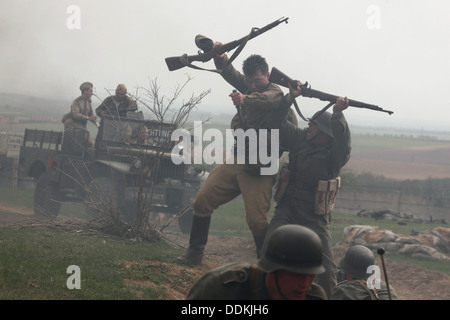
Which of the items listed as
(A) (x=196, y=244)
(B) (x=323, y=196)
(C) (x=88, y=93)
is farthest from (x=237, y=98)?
(C) (x=88, y=93)

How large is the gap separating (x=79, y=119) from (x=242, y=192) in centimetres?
832

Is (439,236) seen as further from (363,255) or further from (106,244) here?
(363,255)

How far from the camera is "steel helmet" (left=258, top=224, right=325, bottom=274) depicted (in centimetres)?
336

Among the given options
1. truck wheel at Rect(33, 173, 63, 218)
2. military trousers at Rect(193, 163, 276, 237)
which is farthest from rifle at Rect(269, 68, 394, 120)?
truck wheel at Rect(33, 173, 63, 218)

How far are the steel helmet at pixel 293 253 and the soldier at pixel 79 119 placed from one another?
11669 millimetres

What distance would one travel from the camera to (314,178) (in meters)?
7.21

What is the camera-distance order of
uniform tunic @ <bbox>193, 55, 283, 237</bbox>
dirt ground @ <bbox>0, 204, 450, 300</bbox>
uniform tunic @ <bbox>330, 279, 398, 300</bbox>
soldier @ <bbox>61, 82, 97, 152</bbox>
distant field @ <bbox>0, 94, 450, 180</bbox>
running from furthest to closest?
distant field @ <bbox>0, 94, 450, 180</bbox> → soldier @ <bbox>61, 82, 97, 152</bbox> → dirt ground @ <bbox>0, 204, 450, 300</bbox> → uniform tunic @ <bbox>193, 55, 283, 237</bbox> → uniform tunic @ <bbox>330, 279, 398, 300</bbox>

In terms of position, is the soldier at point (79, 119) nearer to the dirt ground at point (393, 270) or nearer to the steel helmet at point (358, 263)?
the dirt ground at point (393, 270)

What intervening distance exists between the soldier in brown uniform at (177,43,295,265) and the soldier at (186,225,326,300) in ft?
12.3

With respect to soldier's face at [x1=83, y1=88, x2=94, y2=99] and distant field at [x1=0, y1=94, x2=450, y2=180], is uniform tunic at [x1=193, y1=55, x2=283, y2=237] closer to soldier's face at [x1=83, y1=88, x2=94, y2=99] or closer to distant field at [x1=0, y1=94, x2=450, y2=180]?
soldier's face at [x1=83, y1=88, x2=94, y2=99]

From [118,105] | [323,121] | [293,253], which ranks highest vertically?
[118,105]

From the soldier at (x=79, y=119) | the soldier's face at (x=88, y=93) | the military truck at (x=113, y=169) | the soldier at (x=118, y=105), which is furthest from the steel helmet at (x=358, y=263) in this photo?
the soldier's face at (x=88, y=93)

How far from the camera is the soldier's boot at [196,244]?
775 cm

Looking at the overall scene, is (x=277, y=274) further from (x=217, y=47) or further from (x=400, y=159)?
(x=400, y=159)
